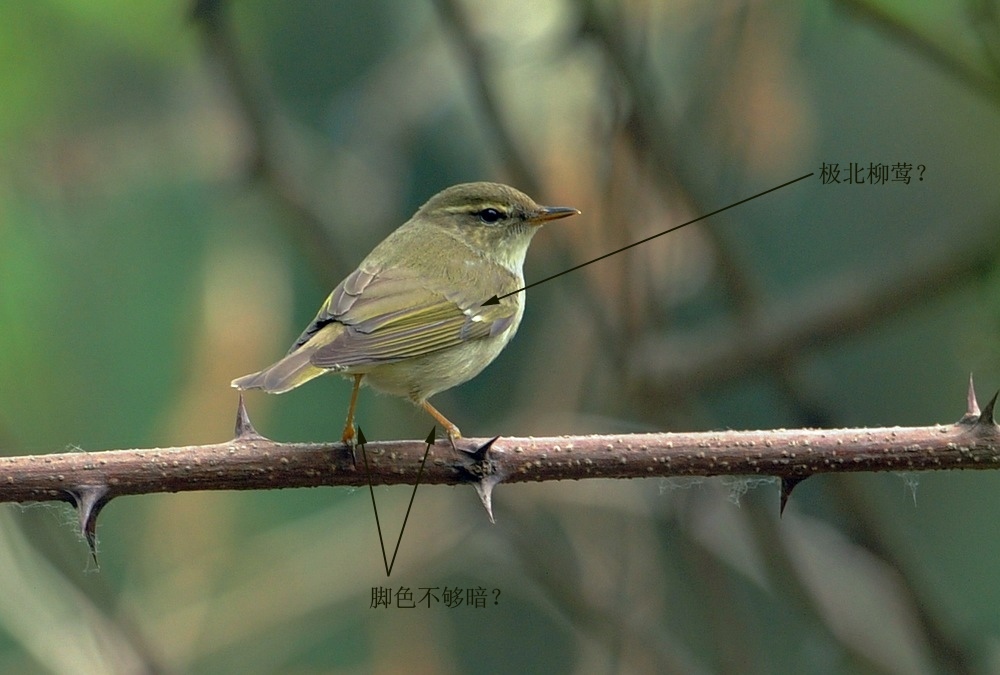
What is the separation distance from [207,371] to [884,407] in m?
3.72

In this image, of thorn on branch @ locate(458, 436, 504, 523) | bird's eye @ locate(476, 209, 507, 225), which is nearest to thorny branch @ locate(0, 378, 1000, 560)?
thorn on branch @ locate(458, 436, 504, 523)

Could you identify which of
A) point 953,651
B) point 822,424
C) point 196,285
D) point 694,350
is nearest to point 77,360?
point 196,285

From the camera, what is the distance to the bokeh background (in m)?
4.30

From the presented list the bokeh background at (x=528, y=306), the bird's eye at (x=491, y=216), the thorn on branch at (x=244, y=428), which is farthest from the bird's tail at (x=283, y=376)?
the bird's eye at (x=491, y=216)

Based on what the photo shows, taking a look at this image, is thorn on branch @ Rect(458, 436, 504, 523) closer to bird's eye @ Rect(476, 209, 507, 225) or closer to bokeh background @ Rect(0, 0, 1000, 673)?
bokeh background @ Rect(0, 0, 1000, 673)

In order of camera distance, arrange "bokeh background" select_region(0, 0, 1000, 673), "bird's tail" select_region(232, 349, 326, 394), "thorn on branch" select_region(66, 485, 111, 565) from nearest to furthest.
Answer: "thorn on branch" select_region(66, 485, 111, 565) < "bird's tail" select_region(232, 349, 326, 394) < "bokeh background" select_region(0, 0, 1000, 673)

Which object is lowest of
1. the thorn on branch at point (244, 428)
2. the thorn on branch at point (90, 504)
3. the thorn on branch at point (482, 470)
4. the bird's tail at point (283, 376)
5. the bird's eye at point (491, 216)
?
the thorn on branch at point (482, 470)

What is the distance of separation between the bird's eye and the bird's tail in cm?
146

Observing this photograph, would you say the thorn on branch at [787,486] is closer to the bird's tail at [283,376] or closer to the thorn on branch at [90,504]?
the bird's tail at [283,376]

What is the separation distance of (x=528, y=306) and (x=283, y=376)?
317 centimetres

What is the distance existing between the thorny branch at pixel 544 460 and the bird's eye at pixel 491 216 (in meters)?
1.80

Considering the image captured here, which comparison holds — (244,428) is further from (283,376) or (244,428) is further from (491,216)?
(491,216)

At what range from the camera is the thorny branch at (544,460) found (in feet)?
8.25

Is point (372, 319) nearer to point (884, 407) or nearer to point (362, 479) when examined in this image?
point (362, 479)
